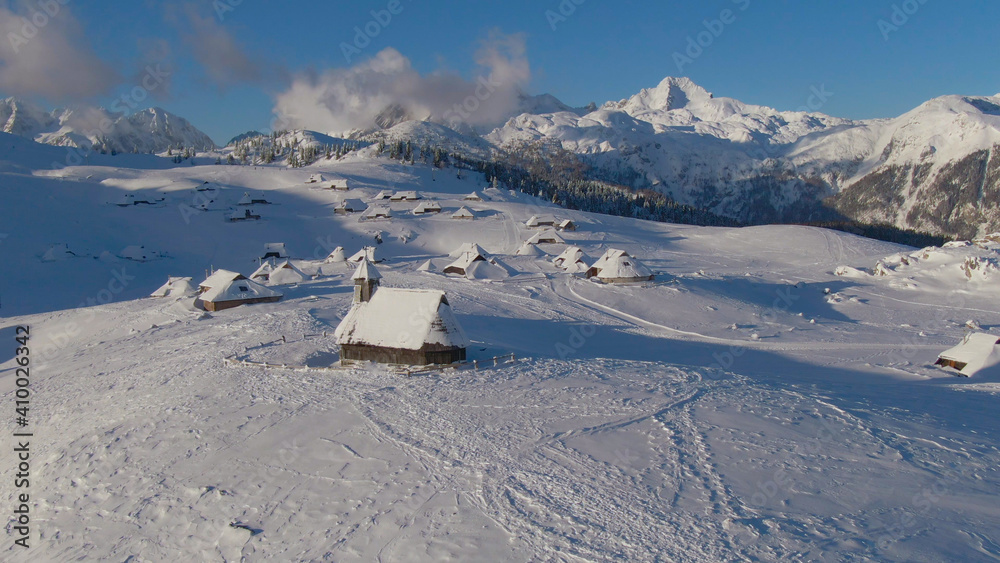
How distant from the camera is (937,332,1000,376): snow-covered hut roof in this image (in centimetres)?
3145

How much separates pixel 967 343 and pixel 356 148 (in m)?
149

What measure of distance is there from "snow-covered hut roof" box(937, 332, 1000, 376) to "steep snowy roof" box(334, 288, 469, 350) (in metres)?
28.0

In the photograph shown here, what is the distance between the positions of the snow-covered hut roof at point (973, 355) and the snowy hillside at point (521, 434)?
717 millimetres

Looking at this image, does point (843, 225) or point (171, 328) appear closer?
point (171, 328)

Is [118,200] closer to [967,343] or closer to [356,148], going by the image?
[356,148]

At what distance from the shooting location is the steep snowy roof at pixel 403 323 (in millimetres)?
26766

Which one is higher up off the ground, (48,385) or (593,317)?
(593,317)

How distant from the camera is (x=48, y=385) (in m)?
28.4

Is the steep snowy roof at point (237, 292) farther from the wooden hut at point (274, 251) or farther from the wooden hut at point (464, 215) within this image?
the wooden hut at point (464, 215)

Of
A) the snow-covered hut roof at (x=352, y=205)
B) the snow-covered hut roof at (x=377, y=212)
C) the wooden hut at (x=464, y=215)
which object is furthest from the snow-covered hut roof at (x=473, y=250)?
the snow-covered hut roof at (x=352, y=205)

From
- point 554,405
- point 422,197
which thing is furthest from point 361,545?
point 422,197

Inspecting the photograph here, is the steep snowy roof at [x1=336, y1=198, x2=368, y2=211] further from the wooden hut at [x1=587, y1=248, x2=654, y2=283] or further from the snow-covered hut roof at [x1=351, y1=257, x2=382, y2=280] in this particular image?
the snow-covered hut roof at [x1=351, y1=257, x2=382, y2=280]

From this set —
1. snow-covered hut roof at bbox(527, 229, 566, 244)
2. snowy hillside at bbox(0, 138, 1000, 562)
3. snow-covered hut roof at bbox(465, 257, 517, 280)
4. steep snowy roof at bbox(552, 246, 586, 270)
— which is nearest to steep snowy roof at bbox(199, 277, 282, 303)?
snowy hillside at bbox(0, 138, 1000, 562)

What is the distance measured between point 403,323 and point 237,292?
2285 cm
